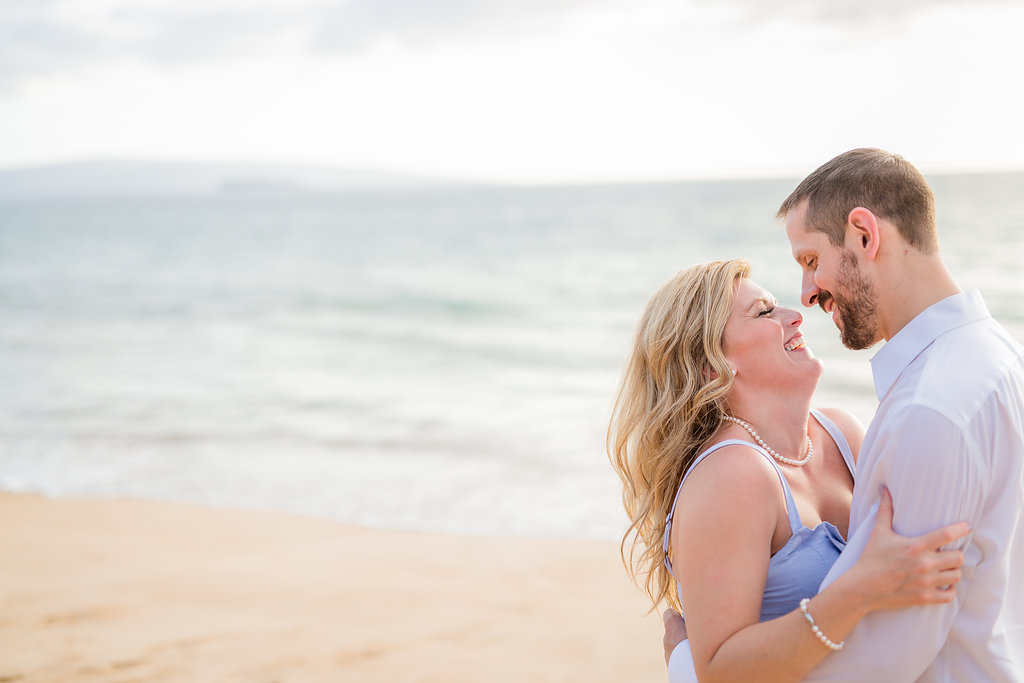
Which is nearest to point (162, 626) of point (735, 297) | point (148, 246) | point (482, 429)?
point (735, 297)

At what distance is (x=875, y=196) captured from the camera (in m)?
→ 2.44

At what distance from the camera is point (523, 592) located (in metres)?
5.72

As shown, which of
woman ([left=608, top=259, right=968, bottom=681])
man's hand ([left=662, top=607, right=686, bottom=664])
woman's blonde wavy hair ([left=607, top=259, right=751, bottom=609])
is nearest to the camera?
woman ([left=608, top=259, right=968, bottom=681])

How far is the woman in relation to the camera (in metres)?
2.22

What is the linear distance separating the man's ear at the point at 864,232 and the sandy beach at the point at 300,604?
3033mm

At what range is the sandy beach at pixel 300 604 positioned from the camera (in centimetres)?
469

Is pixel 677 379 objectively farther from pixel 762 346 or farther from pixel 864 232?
pixel 864 232

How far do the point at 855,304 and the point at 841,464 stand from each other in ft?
2.75

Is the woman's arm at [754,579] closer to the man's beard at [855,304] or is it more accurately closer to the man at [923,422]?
the man at [923,422]

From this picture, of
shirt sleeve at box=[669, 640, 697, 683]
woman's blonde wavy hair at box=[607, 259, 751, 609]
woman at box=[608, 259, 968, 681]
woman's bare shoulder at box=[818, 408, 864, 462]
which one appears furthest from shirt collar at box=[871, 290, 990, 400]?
shirt sleeve at box=[669, 640, 697, 683]

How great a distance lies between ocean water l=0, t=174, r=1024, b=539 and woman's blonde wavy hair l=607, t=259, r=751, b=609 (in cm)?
403

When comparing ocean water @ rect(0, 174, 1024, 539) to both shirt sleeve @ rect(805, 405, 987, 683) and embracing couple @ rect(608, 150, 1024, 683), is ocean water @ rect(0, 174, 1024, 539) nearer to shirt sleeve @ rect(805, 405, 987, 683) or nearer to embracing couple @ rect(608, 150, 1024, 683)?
embracing couple @ rect(608, 150, 1024, 683)

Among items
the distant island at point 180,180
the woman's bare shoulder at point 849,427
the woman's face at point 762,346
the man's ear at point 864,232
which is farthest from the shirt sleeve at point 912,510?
the distant island at point 180,180

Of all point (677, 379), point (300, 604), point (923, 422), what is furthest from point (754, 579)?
point (300, 604)
